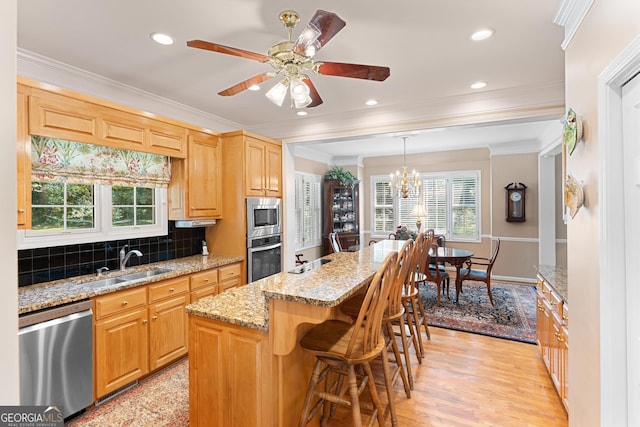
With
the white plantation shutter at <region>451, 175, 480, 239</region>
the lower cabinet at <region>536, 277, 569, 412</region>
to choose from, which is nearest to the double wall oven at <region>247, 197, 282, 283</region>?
the lower cabinet at <region>536, 277, 569, 412</region>

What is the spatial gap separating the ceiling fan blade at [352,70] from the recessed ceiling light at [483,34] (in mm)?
877

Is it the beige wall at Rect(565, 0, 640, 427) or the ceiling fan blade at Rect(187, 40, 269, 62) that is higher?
the ceiling fan blade at Rect(187, 40, 269, 62)

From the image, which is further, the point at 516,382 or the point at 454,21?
the point at 516,382

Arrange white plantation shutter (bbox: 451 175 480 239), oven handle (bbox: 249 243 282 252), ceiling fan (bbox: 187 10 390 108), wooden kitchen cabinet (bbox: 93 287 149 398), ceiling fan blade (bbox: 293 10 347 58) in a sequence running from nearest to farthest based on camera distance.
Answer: ceiling fan blade (bbox: 293 10 347 58)
ceiling fan (bbox: 187 10 390 108)
wooden kitchen cabinet (bbox: 93 287 149 398)
oven handle (bbox: 249 243 282 252)
white plantation shutter (bbox: 451 175 480 239)

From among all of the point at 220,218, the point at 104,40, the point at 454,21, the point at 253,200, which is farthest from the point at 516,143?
the point at 104,40

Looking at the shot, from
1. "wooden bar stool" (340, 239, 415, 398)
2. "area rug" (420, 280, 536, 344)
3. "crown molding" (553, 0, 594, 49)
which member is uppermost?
"crown molding" (553, 0, 594, 49)

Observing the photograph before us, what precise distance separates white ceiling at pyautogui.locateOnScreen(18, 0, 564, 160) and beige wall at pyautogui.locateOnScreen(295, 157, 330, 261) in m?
1.93

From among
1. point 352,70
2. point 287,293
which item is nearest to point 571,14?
point 352,70

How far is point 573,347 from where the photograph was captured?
1813mm

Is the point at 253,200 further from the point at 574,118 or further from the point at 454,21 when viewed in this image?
the point at 574,118

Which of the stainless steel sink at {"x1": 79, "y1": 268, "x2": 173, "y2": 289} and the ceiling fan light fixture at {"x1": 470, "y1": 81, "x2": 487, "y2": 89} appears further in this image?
the ceiling fan light fixture at {"x1": 470, "y1": 81, "x2": 487, "y2": 89}

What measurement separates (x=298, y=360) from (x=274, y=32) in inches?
87.1

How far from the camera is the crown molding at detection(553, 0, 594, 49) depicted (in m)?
1.59

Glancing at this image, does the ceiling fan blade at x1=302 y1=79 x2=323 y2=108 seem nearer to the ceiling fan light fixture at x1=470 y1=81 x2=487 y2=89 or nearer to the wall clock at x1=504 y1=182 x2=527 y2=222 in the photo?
the ceiling fan light fixture at x1=470 y1=81 x2=487 y2=89
